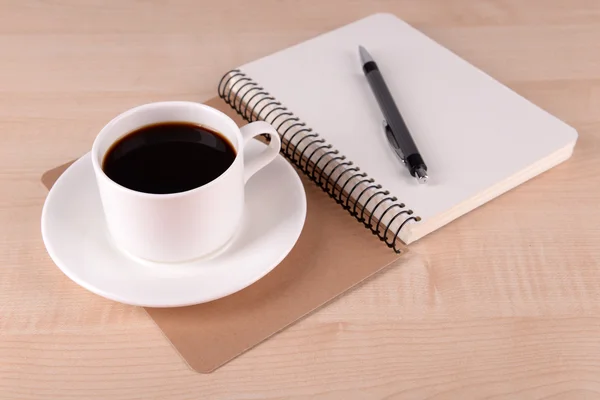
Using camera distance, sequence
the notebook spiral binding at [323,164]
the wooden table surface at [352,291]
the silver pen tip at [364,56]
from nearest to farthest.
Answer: the wooden table surface at [352,291], the notebook spiral binding at [323,164], the silver pen tip at [364,56]

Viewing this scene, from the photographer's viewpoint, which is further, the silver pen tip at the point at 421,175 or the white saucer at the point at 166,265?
the silver pen tip at the point at 421,175

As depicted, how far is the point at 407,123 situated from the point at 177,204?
1.20 feet

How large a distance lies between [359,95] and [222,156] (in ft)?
0.96

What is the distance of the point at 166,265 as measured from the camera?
74cm

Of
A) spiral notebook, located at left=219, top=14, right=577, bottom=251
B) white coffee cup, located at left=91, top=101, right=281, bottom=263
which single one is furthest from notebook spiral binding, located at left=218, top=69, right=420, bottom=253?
white coffee cup, located at left=91, top=101, right=281, bottom=263

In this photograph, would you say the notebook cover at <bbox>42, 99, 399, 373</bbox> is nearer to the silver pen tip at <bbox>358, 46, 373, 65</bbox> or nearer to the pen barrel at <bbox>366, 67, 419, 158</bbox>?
the pen barrel at <bbox>366, 67, 419, 158</bbox>

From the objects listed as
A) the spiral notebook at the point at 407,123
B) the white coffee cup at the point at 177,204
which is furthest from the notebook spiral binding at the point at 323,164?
the white coffee cup at the point at 177,204

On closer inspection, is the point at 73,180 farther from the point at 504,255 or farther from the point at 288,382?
the point at 504,255

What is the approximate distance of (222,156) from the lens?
77 cm

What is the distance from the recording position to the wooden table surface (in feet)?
2.27

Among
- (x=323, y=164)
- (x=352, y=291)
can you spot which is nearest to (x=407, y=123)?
(x=323, y=164)

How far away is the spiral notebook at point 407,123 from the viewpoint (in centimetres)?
84

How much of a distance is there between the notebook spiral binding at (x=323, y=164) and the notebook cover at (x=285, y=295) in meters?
0.02

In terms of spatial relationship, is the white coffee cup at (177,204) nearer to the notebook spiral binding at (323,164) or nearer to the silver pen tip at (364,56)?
the notebook spiral binding at (323,164)
